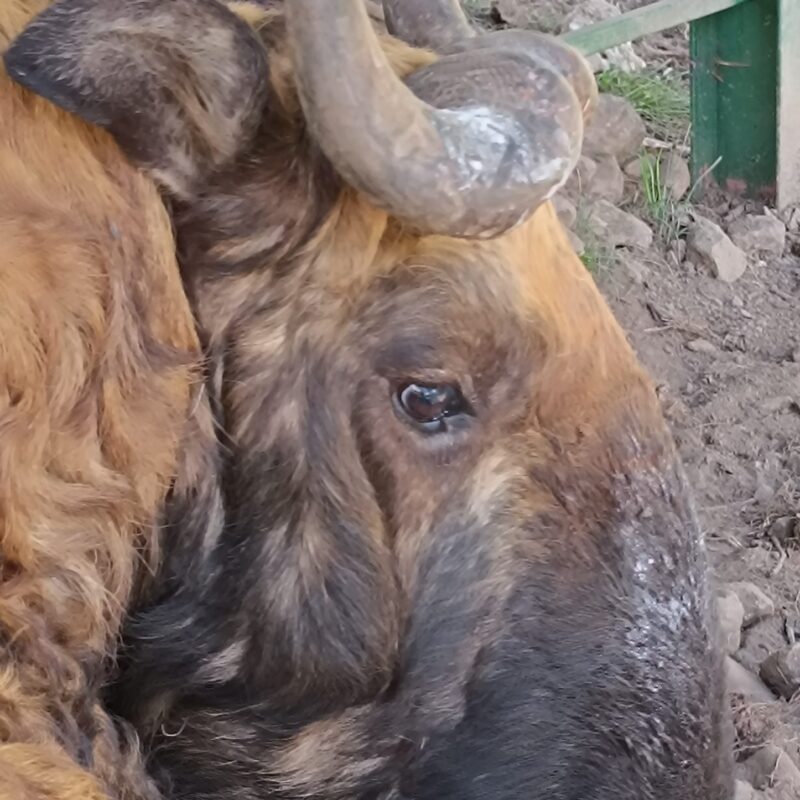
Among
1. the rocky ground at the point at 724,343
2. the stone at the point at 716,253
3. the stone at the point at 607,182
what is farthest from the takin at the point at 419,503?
the stone at the point at 607,182

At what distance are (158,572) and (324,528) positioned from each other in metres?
0.25

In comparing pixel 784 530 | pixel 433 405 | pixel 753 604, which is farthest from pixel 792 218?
pixel 433 405

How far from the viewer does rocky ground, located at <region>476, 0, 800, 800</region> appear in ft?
11.2

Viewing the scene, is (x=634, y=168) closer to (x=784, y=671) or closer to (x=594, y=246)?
(x=594, y=246)

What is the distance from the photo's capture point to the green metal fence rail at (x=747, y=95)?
530 cm

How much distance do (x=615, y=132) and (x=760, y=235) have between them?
2.25ft

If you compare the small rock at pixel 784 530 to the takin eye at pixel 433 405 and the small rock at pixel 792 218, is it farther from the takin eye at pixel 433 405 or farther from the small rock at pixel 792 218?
the takin eye at pixel 433 405

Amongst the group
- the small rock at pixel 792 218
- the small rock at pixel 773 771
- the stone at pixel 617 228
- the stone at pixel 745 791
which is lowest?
the small rock at pixel 792 218

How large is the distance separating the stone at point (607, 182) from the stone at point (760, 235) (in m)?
0.44

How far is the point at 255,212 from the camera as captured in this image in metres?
1.95

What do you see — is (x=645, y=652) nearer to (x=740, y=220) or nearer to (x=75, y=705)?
(x=75, y=705)

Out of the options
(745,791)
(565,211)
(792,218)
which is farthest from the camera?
(792,218)

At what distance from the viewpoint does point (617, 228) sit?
5.16m

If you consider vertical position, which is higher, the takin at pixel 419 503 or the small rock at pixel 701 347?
the takin at pixel 419 503
